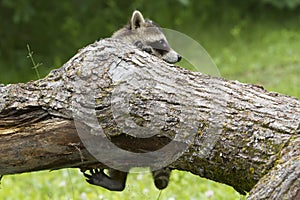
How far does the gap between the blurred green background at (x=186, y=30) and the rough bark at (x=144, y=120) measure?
5916 millimetres

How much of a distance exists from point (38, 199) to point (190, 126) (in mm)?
2723

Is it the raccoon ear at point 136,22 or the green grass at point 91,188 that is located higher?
the raccoon ear at point 136,22

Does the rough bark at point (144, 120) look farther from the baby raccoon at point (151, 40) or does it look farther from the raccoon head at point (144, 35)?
the raccoon head at point (144, 35)

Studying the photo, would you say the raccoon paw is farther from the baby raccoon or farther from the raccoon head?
the raccoon head

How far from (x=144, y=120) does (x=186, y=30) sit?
9929mm

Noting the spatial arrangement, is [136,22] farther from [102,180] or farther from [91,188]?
[102,180]

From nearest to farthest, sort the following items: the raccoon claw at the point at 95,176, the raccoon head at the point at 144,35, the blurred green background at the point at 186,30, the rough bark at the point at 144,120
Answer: the rough bark at the point at 144,120 < the raccoon claw at the point at 95,176 < the raccoon head at the point at 144,35 < the blurred green background at the point at 186,30

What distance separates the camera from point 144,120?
3846 mm

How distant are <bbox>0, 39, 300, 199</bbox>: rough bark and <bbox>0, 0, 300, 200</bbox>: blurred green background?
19.4ft

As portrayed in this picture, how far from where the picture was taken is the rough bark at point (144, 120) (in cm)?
363

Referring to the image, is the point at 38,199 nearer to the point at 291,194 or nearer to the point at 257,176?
the point at 257,176

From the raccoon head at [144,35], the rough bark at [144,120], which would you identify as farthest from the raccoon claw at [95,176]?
the raccoon head at [144,35]

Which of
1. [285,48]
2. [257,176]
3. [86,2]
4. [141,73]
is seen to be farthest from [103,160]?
[285,48]

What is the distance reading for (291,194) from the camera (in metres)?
3.17
